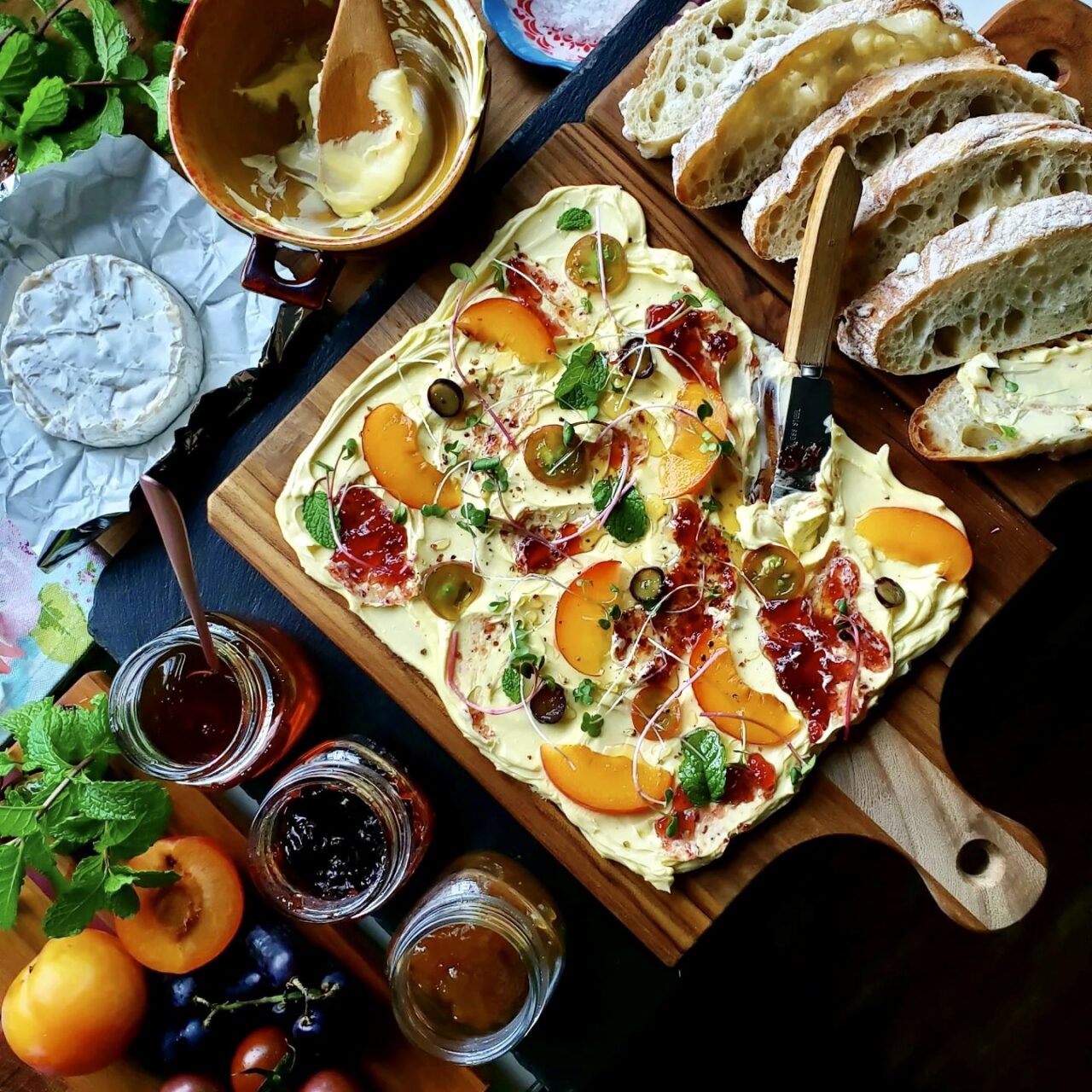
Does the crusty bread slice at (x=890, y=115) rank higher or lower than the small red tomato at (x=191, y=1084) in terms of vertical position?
higher

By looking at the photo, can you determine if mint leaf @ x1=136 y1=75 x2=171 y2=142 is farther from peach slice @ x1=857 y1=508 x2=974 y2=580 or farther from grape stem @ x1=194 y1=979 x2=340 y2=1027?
grape stem @ x1=194 y1=979 x2=340 y2=1027

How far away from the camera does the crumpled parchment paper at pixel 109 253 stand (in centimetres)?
172

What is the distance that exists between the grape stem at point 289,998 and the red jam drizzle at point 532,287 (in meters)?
1.10

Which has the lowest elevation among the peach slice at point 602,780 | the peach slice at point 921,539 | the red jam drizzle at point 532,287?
the peach slice at point 602,780

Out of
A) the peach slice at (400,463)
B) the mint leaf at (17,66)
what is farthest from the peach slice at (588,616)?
the mint leaf at (17,66)

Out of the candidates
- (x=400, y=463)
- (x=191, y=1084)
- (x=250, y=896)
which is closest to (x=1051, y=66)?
(x=400, y=463)

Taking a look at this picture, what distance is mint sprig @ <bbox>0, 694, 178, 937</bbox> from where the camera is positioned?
1.47m

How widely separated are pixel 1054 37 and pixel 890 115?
351 mm

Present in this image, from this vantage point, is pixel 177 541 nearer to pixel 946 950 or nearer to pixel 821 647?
pixel 821 647

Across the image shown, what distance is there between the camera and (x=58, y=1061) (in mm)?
1575

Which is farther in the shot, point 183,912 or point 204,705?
point 183,912

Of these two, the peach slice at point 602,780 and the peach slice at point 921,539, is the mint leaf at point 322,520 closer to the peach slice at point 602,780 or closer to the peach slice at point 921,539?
the peach slice at point 602,780

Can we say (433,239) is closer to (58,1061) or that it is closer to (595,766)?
(595,766)

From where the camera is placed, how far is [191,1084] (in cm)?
162
